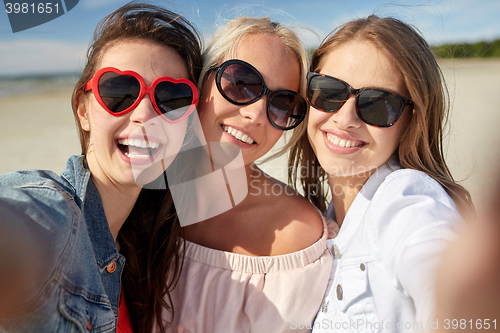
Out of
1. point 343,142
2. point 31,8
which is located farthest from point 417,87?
point 31,8

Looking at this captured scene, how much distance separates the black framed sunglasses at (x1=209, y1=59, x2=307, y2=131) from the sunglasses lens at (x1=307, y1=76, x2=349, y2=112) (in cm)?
12

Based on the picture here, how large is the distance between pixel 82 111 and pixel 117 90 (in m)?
0.34

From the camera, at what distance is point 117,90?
1.70 m

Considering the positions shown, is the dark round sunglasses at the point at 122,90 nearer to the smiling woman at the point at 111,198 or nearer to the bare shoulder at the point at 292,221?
the smiling woman at the point at 111,198

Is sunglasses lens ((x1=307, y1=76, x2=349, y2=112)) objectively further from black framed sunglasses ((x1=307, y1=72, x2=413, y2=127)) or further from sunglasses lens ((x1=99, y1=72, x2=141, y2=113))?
sunglasses lens ((x1=99, y1=72, x2=141, y2=113))

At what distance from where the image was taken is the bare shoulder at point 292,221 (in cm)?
212

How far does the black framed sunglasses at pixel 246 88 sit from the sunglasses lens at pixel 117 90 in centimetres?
52

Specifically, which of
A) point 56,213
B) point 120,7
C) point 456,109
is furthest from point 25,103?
point 456,109

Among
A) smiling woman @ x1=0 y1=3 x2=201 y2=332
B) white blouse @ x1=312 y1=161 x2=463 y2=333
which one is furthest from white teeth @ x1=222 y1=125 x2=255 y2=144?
white blouse @ x1=312 y1=161 x2=463 y2=333

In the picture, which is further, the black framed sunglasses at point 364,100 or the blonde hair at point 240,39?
the blonde hair at point 240,39

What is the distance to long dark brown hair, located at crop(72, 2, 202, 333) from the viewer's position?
1.90m

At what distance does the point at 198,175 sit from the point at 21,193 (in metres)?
1.34

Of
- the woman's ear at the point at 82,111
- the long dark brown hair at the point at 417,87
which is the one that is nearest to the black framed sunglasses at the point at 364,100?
the long dark brown hair at the point at 417,87

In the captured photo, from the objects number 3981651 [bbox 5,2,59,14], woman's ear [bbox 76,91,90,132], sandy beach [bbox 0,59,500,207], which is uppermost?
number 3981651 [bbox 5,2,59,14]
